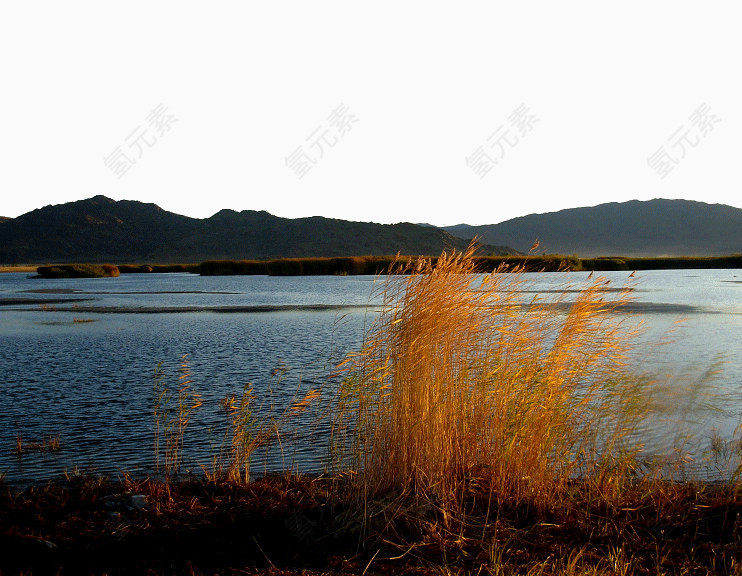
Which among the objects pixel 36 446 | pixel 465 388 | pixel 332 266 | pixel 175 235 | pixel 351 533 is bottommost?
pixel 36 446

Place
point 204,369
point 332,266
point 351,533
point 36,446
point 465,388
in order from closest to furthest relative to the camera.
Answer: point 351,533 → point 465,388 → point 36,446 → point 204,369 → point 332,266

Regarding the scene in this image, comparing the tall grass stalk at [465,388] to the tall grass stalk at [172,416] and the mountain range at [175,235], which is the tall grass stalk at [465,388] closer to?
the tall grass stalk at [172,416]

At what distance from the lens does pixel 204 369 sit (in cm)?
1450

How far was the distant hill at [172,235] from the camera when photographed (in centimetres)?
14300

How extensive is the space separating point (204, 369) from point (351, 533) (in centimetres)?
1019

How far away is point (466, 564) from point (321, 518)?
1.24 meters

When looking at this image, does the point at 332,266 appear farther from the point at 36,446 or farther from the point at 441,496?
the point at 441,496

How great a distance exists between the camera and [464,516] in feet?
16.7

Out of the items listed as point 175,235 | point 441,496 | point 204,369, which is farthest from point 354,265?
point 175,235

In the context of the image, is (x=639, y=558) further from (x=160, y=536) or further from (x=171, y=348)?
(x=171, y=348)

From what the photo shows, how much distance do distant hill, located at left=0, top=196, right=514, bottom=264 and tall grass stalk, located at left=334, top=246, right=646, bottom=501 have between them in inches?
4885

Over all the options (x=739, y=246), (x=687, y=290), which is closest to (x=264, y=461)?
(x=687, y=290)

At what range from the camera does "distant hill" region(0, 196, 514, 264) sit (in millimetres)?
143000

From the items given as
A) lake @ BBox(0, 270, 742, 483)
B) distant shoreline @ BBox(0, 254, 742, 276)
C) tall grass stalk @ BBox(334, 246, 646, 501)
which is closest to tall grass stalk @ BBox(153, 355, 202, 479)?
lake @ BBox(0, 270, 742, 483)
